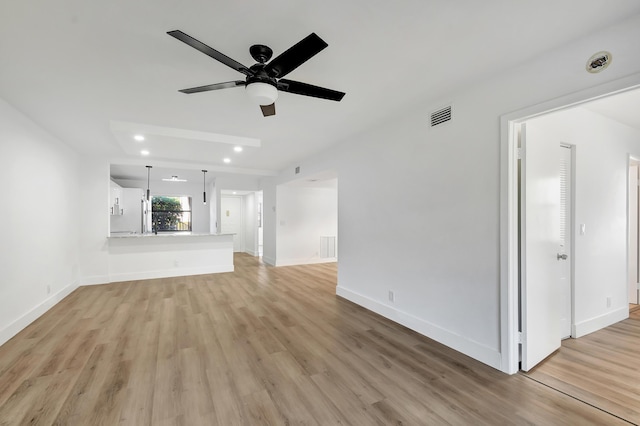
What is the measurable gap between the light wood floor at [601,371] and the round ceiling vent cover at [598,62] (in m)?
2.28

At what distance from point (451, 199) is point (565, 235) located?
1.37 meters

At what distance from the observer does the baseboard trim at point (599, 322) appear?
2.98m

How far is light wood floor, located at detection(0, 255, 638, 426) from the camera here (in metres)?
1.80

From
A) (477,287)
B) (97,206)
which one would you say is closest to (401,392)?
(477,287)

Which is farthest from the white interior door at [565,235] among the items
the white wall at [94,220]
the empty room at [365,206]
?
the white wall at [94,220]

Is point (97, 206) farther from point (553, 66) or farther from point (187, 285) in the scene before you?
point (553, 66)

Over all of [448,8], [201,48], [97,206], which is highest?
[448,8]

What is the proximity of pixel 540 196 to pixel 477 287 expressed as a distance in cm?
98

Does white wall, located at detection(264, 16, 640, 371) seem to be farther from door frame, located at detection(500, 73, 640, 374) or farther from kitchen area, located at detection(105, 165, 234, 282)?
kitchen area, located at detection(105, 165, 234, 282)

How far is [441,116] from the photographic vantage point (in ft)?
9.40

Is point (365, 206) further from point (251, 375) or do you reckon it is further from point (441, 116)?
point (251, 375)

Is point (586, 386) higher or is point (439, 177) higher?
point (439, 177)

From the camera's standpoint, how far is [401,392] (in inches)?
80.2

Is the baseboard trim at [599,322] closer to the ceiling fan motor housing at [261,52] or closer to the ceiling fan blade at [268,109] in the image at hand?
the ceiling fan blade at [268,109]
